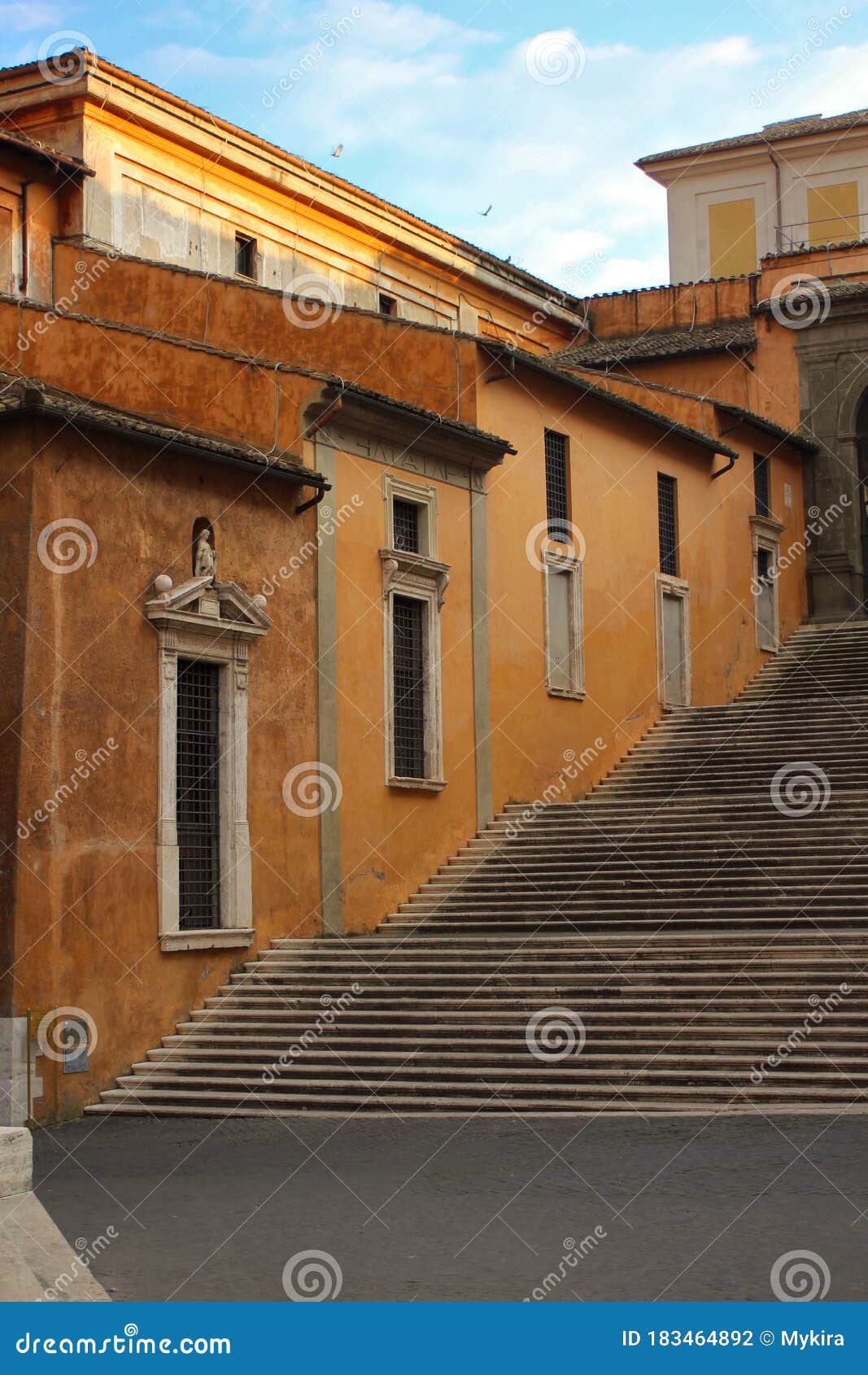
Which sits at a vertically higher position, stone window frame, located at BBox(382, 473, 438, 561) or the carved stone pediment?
stone window frame, located at BBox(382, 473, 438, 561)

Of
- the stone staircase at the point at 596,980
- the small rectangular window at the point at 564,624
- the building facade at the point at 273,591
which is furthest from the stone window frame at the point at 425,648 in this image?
the small rectangular window at the point at 564,624

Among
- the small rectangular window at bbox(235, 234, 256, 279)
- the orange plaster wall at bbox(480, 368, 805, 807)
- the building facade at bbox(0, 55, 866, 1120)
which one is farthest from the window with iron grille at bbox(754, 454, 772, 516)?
the small rectangular window at bbox(235, 234, 256, 279)

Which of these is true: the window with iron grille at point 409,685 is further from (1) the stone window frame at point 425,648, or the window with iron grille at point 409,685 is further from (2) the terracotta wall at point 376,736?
(2) the terracotta wall at point 376,736

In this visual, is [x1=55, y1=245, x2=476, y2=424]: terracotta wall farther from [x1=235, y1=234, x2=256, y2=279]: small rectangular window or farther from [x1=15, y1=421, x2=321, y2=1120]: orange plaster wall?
[x1=235, y1=234, x2=256, y2=279]: small rectangular window

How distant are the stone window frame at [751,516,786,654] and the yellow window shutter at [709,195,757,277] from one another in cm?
1258

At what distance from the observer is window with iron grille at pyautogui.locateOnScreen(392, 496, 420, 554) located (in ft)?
66.4

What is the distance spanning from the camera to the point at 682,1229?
8766mm

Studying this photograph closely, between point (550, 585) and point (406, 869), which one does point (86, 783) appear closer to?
point (406, 869)

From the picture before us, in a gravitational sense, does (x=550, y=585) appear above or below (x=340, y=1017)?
above

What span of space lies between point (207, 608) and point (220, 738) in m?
1.27

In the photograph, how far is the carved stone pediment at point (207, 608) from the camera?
52.1 ft

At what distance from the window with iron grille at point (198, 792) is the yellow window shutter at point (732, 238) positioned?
27337 millimetres

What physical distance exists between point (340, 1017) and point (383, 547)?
6.04 metres

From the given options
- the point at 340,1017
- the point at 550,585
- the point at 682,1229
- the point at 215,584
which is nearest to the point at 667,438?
the point at 550,585
